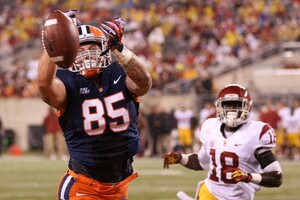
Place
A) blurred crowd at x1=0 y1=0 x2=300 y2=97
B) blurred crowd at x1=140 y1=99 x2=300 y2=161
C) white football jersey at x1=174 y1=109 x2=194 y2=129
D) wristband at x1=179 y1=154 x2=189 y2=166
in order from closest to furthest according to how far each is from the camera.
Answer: wristband at x1=179 y1=154 x2=189 y2=166 < blurred crowd at x1=140 y1=99 x2=300 y2=161 < white football jersey at x1=174 y1=109 x2=194 y2=129 < blurred crowd at x1=0 y1=0 x2=300 y2=97

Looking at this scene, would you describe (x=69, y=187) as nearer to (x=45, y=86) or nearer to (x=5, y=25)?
(x=45, y=86)

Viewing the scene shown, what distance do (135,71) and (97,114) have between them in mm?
345

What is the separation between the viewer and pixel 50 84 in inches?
156

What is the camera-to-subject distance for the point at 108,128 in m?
4.27

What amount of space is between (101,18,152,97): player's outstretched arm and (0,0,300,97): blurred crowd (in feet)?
44.6

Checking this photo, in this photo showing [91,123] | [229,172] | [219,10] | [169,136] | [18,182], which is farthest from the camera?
[219,10]

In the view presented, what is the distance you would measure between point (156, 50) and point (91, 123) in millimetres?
15368

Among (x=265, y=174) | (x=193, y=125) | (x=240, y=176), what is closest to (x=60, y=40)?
(x=240, y=176)

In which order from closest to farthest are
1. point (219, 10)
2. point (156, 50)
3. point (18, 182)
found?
1. point (18, 182)
2. point (156, 50)
3. point (219, 10)

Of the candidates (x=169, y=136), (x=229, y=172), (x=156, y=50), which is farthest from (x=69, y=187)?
(x=156, y=50)

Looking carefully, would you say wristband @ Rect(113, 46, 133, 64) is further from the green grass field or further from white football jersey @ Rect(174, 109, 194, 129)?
white football jersey @ Rect(174, 109, 194, 129)

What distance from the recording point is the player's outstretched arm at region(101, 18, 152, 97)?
12.7ft

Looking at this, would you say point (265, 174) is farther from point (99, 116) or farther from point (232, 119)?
point (99, 116)

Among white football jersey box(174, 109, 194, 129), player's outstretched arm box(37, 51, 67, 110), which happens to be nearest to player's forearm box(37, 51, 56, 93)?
player's outstretched arm box(37, 51, 67, 110)
